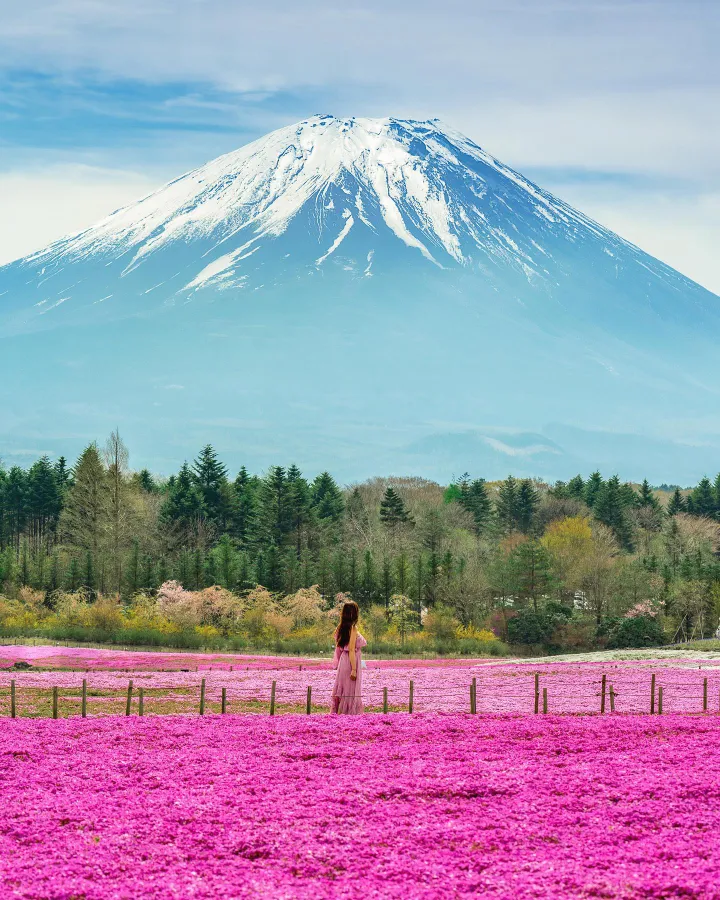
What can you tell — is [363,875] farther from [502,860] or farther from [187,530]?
[187,530]

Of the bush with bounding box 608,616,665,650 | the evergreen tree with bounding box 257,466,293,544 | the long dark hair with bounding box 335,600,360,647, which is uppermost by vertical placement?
the evergreen tree with bounding box 257,466,293,544

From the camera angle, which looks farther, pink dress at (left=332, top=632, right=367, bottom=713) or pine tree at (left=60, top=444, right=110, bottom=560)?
pine tree at (left=60, top=444, right=110, bottom=560)

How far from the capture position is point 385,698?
3088 centimetres

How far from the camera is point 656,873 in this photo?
14.2 meters

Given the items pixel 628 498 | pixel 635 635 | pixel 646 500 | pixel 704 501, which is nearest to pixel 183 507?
pixel 635 635

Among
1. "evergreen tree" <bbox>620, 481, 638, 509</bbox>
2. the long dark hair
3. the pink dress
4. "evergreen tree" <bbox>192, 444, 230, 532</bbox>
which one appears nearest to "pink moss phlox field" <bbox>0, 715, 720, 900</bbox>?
the pink dress

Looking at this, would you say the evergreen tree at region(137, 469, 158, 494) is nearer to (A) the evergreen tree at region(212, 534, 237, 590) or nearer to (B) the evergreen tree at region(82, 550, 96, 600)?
(B) the evergreen tree at region(82, 550, 96, 600)

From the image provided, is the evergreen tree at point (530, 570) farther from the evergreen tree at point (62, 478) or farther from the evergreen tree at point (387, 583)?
the evergreen tree at point (62, 478)

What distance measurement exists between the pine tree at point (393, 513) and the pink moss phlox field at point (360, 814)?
9373 cm

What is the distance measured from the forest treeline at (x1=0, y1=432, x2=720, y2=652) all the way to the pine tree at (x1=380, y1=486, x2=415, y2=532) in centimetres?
16

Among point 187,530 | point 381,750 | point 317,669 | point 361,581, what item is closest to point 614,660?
point 317,669

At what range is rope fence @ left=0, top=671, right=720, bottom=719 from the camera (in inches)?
1266

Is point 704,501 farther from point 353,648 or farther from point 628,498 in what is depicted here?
point 353,648

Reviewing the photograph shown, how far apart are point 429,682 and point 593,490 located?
119 m
